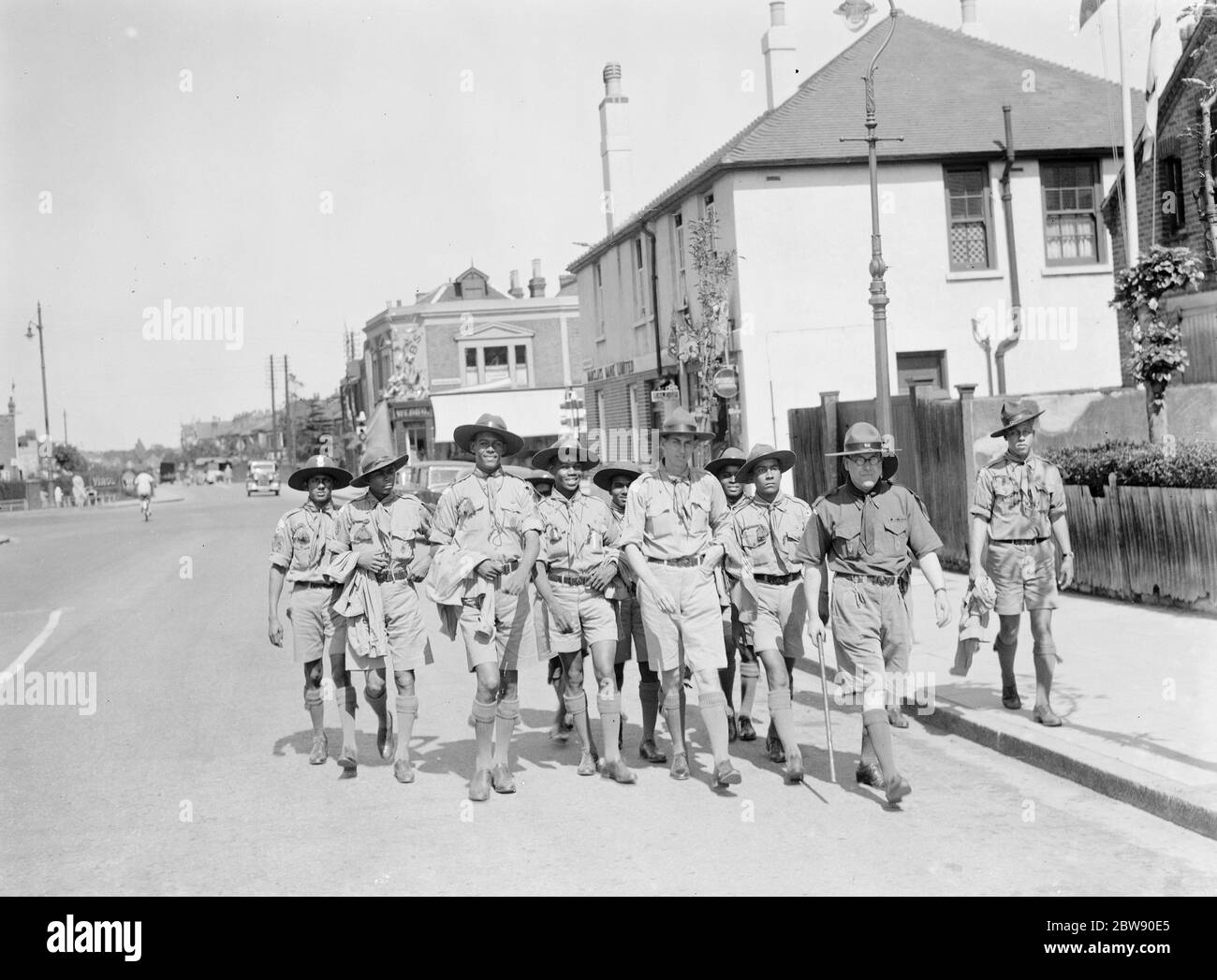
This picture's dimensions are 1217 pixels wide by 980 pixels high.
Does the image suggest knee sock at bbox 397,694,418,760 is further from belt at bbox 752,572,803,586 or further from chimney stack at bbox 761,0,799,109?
chimney stack at bbox 761,0,799,109

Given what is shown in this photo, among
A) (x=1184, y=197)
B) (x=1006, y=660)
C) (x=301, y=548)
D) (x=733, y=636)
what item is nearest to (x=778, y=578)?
(x=733, y=636)

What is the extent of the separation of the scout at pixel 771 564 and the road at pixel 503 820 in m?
0.69

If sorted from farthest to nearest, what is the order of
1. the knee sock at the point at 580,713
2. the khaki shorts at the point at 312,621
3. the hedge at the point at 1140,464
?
the hedge at the point at 1140,464
the khaki shorts at the point at 312,621
the knee sock at the point at 580,713

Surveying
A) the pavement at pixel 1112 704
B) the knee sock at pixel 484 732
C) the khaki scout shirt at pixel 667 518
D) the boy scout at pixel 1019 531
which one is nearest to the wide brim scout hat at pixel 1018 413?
the boy scout at pixel 1019 531

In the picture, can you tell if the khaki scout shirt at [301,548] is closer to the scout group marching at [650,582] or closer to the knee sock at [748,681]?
A: the scout group marching at [650,582]

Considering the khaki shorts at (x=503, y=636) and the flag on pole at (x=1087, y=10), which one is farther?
the flag on pole at (x=1087, y=10)

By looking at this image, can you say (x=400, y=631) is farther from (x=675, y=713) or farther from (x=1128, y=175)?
(x=1128, y=175)

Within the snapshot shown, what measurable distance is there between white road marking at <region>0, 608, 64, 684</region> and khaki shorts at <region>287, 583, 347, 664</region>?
4.72m

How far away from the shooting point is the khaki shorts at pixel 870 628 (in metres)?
6.59

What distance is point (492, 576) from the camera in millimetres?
6953

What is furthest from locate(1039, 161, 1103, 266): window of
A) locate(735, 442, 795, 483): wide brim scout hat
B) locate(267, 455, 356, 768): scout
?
locate(267, 455, 356, 768): scout

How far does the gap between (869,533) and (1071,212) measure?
856 inches

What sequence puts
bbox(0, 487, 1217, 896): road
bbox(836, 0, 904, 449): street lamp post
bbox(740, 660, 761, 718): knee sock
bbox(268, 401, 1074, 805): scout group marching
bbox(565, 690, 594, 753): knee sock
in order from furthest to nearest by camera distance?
bbox(836, 0, 904, 449): street lamp post
bbox(740, 660, 761, 718): knee sock
bbox(565, 690, 594, 753): knee sock
bbox(268, 401, 1074, 805): scout group marching
bbox(0, 487, 1217, 896): road

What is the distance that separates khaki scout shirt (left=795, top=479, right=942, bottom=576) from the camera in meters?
6.65
